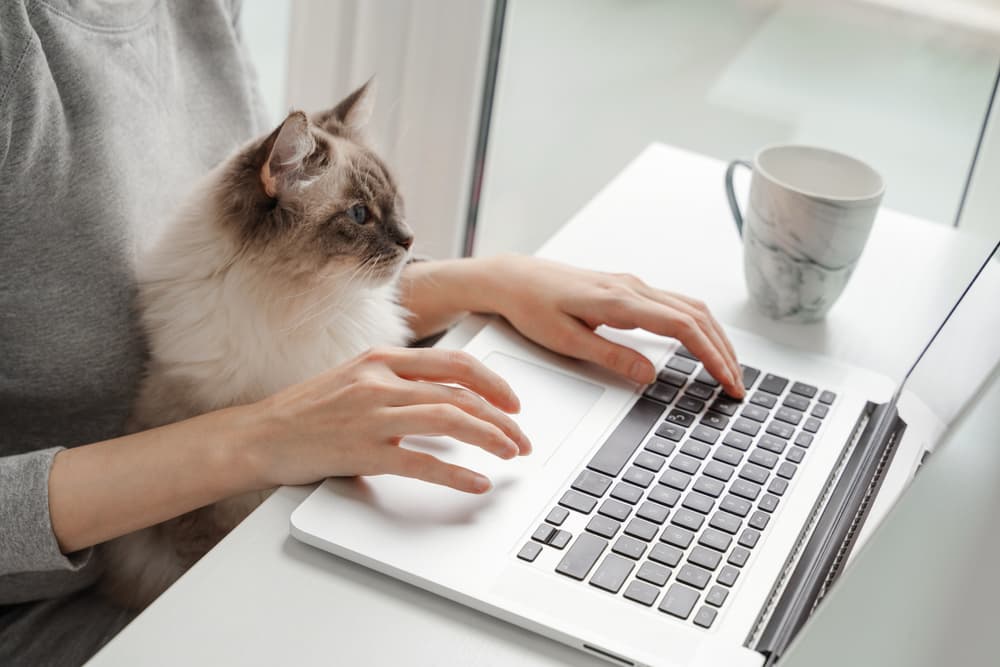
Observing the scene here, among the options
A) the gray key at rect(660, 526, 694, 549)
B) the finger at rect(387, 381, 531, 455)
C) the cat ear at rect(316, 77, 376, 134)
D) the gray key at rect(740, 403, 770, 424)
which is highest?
the cat ear at rect(316, 77, 376, 134)

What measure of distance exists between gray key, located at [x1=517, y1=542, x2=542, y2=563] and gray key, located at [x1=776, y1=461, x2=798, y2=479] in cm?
22

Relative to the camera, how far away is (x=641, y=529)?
27.3 inches

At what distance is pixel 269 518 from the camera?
2.29 ft

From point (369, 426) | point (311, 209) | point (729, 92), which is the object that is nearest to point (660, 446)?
point (369, 426)

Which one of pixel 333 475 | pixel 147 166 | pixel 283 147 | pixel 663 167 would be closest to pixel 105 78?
pixel 147 166

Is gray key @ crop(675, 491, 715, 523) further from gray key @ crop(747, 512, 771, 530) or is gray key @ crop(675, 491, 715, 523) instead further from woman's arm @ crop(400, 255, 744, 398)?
woman's arm @ crop(400, 255, 744, 398)

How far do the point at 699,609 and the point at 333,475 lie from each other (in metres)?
0.26

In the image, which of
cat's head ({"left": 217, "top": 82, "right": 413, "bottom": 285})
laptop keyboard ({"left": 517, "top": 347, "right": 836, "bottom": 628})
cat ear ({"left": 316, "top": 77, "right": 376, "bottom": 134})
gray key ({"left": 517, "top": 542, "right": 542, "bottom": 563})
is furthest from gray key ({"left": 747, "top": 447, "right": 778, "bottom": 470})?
cat ear ({"left": 316, "top": 77, "right": 376, "bottom": 134})

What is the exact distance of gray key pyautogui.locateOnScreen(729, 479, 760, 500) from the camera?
746mm

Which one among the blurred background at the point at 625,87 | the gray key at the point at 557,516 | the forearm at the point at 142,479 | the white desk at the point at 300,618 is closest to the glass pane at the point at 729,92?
the blurred background at the point at 625,87

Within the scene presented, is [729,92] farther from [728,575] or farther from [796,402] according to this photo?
[728,575]

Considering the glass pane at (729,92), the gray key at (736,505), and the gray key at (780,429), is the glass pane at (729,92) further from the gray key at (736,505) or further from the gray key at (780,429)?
the gray key at (736,505)

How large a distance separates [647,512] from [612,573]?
72 millimetres

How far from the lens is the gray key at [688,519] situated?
2.31 ft
